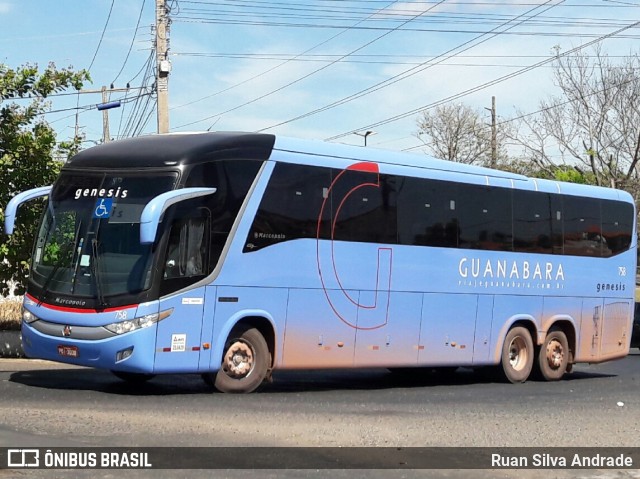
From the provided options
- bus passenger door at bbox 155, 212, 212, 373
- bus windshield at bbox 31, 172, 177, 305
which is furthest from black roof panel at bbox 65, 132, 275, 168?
bus passenger door at bbox 155, 212, 212, 373

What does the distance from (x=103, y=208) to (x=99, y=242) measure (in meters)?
0.50

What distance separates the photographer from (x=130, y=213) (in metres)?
14.2

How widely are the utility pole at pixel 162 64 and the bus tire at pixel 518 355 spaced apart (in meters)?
11.0

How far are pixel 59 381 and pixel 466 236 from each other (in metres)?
7.50

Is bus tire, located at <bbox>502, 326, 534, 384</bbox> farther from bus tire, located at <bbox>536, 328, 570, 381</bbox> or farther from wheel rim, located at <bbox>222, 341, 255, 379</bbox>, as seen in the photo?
wheel rim, located at <bbox>222, 341, 255, 379</bbox>

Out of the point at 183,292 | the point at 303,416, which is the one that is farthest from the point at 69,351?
the point at 303,416

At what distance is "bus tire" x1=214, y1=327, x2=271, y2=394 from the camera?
15.0 m

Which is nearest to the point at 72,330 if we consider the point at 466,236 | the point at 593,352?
the point at 466,236

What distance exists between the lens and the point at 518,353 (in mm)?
20609

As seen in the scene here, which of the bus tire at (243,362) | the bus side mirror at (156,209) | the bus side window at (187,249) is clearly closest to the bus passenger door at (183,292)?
the bus side window at (187,249)

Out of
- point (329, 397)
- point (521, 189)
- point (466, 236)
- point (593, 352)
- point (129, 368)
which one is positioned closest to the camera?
point (129, 368)

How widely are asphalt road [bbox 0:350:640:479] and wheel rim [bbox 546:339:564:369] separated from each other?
2273 millimetres

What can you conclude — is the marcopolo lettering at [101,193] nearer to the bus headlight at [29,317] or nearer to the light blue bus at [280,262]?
the light blue bus at [280,262]

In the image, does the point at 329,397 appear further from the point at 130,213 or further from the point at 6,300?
the point at 6,300
